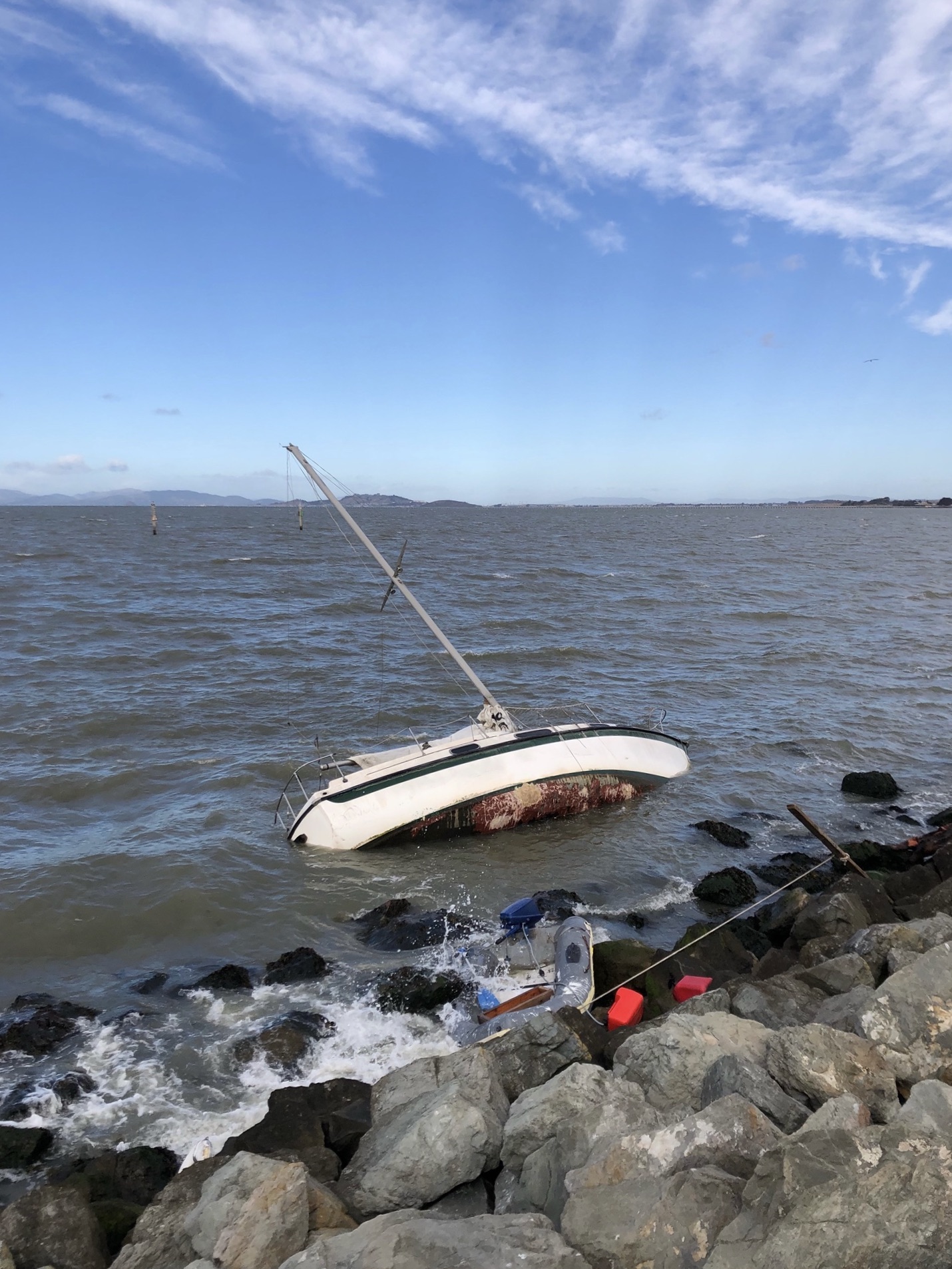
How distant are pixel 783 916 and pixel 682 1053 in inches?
259

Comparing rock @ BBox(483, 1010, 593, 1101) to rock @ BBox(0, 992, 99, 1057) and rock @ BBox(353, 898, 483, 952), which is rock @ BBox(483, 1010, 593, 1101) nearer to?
rock @ BBox(353, 898, 483, 952)

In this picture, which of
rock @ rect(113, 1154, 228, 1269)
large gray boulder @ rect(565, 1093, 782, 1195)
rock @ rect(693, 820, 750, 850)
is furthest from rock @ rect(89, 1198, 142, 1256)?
rock @ rect(693, 820, 750, 850)

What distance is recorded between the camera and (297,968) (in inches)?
491

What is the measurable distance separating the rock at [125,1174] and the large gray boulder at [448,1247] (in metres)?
3.18

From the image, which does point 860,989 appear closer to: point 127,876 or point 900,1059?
point 900,1059

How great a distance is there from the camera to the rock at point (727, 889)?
14.9 meters

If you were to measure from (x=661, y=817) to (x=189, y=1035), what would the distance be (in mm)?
11301

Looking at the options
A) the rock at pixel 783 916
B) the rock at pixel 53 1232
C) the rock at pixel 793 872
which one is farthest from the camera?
the rock at pixel 793 872

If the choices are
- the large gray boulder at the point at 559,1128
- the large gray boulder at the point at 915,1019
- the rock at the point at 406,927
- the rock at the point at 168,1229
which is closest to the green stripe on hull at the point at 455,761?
the rock at the point at 406,927

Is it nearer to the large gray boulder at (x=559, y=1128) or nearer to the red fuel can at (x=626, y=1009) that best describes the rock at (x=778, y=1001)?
the red fuel can at (x=626, y=1009)

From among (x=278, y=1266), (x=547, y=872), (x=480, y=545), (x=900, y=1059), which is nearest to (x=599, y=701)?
(x=547, y=872)

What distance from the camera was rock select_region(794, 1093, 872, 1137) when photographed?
5.40m

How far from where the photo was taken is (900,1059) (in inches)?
274

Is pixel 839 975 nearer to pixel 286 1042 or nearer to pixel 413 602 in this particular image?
pixel 286 1042
